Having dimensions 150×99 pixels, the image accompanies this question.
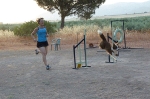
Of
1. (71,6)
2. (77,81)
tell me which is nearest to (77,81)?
(77,81)

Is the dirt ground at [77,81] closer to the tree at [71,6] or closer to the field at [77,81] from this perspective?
the field at [77,81]

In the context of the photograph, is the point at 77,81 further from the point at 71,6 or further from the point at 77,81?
the point at 71,6

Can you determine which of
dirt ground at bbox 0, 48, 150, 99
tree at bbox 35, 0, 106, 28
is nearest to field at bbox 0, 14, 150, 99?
dirt ground at bbox 0, 48, 150, 99

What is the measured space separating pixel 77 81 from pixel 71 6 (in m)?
24.5

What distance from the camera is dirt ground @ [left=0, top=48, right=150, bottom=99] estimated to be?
6.72 m

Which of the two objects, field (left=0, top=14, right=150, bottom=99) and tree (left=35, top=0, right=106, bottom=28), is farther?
tree (left=35, top=0, right=106, bottom=28)

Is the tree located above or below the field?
above

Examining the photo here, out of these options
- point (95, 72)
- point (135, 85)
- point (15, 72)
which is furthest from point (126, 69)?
point (15, 72)

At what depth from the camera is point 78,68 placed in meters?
10.4

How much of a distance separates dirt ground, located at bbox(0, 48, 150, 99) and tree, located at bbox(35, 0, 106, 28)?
20.8 m

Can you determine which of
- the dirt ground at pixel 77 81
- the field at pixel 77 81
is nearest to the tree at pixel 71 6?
the field at pixel 77 81

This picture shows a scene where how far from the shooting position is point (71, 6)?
32219mm

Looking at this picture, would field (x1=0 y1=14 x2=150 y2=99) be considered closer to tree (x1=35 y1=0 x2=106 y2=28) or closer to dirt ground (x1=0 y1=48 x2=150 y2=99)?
dirt ground (x1=0 y1=48 x2=150 y2=99)

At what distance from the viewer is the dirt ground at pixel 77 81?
22.1 feet
